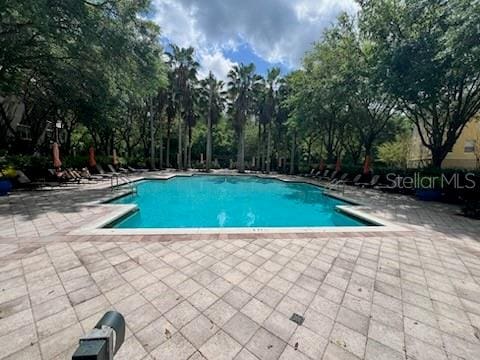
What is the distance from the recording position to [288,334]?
2.02 meters

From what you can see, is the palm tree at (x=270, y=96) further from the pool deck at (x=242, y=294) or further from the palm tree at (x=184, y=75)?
the pool deck at (x=242, y=294)

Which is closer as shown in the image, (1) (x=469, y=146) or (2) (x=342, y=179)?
(2) (x=342, y=179)

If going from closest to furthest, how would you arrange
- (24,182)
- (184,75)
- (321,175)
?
(24,182)
(321,175)
(184,75)

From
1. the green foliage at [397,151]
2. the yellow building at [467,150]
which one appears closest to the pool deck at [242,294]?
the yellow building at [467,150]

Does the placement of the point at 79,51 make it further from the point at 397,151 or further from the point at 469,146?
the point at 469,146

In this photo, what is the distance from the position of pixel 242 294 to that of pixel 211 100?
24918mm

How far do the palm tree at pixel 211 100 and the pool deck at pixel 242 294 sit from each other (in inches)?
841

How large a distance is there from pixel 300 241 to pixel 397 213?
492 centimetres

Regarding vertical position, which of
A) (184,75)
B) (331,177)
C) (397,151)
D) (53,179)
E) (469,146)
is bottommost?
(53,179)

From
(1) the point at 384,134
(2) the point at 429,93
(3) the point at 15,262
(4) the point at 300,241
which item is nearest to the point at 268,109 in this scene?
(1) the point at 384,134

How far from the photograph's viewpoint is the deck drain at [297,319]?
217 centimetres

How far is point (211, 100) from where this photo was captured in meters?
24.9

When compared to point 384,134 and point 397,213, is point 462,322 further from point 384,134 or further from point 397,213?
point 384,134

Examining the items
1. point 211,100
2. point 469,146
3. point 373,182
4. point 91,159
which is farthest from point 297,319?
point 469,146
